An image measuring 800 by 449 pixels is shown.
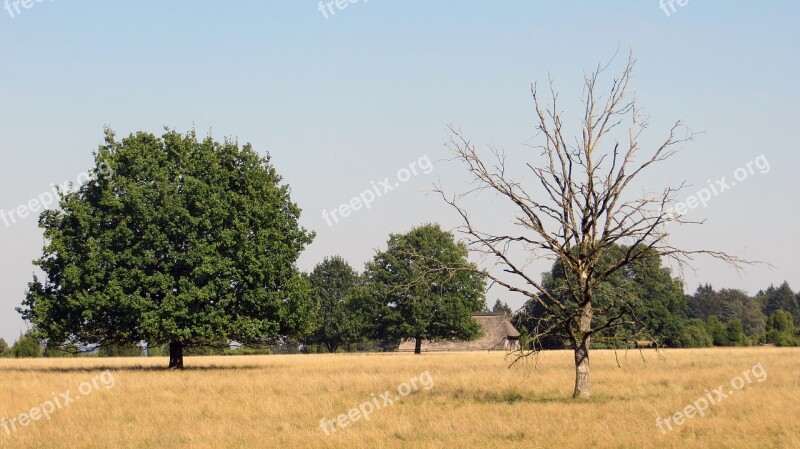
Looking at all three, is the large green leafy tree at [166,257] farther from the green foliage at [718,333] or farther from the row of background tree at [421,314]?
the green foliage at [718,333]

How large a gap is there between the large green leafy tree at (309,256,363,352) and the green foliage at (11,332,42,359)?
100.0ft

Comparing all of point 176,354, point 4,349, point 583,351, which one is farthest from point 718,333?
point 583,351

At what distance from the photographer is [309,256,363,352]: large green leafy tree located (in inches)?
4023

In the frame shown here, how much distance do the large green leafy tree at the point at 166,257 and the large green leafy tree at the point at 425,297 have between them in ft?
97.3

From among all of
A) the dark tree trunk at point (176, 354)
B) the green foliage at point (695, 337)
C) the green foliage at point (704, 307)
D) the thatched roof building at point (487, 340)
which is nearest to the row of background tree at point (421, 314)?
the green foliage at point (695, 337)

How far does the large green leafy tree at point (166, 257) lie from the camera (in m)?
36.4

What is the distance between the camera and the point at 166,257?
125ft

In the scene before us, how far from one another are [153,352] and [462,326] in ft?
106

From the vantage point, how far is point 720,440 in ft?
47.9

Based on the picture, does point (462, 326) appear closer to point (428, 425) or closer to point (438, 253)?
point (438, 253)

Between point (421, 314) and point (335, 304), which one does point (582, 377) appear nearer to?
point (421, 314)

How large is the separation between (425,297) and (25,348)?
36.3 m

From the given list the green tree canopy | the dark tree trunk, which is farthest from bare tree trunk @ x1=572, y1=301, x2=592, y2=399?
the green tree canopy

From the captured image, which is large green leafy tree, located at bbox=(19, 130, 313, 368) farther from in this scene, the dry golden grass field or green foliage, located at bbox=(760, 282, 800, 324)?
green foliage, located at bbox=(760, 282, 800, 324)
